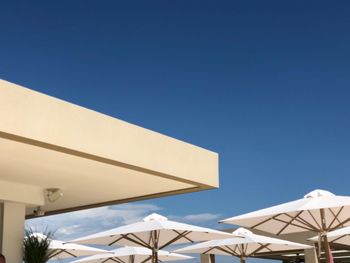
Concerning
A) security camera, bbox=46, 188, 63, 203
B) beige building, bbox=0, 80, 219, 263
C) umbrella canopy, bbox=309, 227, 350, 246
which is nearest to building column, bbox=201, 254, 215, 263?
umbrella canopy, bbox=309, 227, 350, 246

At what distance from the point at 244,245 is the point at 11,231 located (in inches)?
305

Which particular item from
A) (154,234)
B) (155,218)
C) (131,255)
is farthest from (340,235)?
(131,255)

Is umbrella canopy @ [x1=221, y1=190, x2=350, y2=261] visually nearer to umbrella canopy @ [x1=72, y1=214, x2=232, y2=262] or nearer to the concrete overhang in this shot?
umbrella canopy @ [x1=72, y1=214, x2=232, y2=262]

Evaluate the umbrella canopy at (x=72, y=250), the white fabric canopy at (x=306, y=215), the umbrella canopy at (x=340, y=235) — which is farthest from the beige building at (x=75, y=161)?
the umbrella canopy at (x=340, y=235)

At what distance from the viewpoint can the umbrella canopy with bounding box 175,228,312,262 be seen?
46.8ft

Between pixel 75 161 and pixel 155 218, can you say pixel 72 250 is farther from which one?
pixel 75 161

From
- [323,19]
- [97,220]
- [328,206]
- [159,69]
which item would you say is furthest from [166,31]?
[328,206]

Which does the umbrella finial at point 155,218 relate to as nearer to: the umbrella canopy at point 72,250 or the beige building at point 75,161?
the beige building at point 75,161

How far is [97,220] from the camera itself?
19.1m

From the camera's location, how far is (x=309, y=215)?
1101cm

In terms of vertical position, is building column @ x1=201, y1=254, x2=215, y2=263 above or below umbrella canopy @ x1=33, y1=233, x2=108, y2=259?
above

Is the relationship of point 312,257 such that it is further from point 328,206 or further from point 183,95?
point 183,95

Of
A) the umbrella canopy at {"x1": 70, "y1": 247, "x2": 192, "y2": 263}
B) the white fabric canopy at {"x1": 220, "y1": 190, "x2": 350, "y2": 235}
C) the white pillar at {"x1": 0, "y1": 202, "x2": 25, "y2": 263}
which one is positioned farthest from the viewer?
the umbrella canopy at {"x1": 70, "y1": 247, "x2": 192, "y2": 263}

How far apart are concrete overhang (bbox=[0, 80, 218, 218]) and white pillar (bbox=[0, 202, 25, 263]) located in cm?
18
